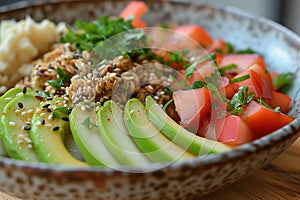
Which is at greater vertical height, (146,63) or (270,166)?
(146,63)

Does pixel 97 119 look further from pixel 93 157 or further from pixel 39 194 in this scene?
pixel 39 194

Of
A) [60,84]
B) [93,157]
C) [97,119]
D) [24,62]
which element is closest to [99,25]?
[24,62]

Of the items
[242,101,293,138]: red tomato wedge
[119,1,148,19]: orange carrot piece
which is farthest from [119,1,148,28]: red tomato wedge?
[242,101,293,138]: red tomato wedge

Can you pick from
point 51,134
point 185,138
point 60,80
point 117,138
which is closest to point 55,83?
point 60,80

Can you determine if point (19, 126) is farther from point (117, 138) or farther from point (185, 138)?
point (185, 138)

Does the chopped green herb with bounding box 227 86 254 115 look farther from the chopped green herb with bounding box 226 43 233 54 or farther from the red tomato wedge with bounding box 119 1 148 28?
the red tomato wedge with bounding box 119 1 148 28

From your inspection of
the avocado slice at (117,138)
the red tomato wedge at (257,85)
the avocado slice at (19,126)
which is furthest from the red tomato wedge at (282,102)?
the avocado slice at (19,126)
